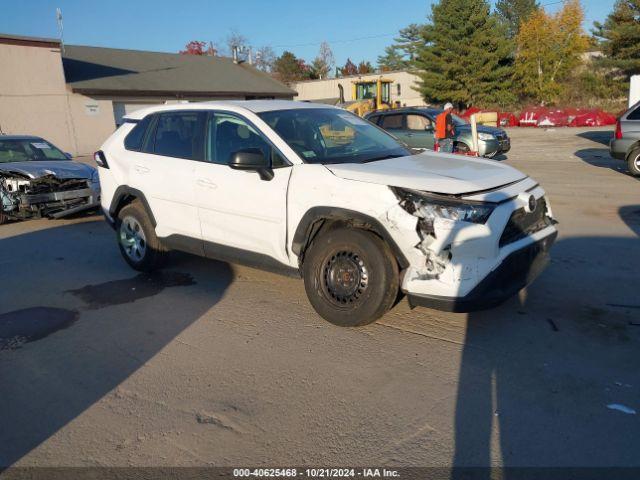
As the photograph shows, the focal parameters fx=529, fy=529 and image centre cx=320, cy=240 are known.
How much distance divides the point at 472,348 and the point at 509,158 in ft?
50.1

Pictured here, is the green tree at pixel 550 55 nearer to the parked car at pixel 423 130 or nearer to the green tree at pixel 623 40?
the green tree at pixel 623 40

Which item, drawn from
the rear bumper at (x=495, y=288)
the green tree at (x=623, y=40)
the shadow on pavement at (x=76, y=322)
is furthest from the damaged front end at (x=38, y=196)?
the green tree at (x=623, y=40)

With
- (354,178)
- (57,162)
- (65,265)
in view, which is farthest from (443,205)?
(57,162)

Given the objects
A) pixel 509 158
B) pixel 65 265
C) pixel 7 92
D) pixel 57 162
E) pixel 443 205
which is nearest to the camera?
pixel 443 205

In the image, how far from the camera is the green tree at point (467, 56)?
44.2 metres

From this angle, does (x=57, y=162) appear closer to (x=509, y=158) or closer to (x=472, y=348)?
(x=472, y=348)

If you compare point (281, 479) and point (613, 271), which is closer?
point (281, 479)

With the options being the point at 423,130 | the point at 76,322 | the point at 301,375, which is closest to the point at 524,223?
the point at 301,375

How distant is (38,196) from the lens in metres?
8.80

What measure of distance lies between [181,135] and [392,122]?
34.3ft

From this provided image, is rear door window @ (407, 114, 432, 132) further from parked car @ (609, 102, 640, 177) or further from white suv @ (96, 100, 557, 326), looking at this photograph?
white suv @ (96, 100, 557, 326)

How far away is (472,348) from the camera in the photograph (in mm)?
3943

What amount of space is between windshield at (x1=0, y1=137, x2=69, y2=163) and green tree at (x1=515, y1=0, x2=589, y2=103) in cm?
4399

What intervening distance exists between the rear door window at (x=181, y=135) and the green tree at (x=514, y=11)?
74.3 meters
